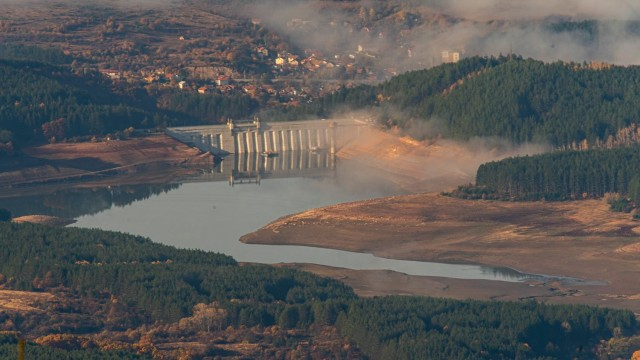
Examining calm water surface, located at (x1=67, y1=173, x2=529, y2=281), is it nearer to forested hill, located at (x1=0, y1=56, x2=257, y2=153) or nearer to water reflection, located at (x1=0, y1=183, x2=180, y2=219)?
water reflection, located at (x1=0, y1=183, x2=180, y2=219)

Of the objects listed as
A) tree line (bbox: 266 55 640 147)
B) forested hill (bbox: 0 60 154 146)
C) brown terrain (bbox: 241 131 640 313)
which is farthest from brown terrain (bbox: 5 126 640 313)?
tree line (bbox: 266 55 640 147)

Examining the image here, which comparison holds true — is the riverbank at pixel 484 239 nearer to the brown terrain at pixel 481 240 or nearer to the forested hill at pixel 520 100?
the brown terrain at pixel 481 240

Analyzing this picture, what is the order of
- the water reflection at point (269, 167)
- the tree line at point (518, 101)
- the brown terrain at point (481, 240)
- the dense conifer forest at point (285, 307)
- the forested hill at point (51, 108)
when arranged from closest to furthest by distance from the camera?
the dense conifer forest at point (285, 307) → the brown terrain at point (481, 240) → the tree line at point (518, 101) → the water reflection at point (269, 167) → the forested hill at point (51, 108)

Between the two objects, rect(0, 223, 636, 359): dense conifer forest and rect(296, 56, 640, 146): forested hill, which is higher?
rect(296, 56, 640, 146): forested hill

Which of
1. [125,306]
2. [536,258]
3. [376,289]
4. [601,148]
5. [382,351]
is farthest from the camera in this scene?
[601,148]

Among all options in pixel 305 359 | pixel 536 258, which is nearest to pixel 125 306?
pixel 305 359

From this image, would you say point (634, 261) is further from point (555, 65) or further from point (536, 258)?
point (555, 65)

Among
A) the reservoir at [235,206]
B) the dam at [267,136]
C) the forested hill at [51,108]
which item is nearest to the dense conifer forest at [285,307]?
the reservoir at [235,206]
